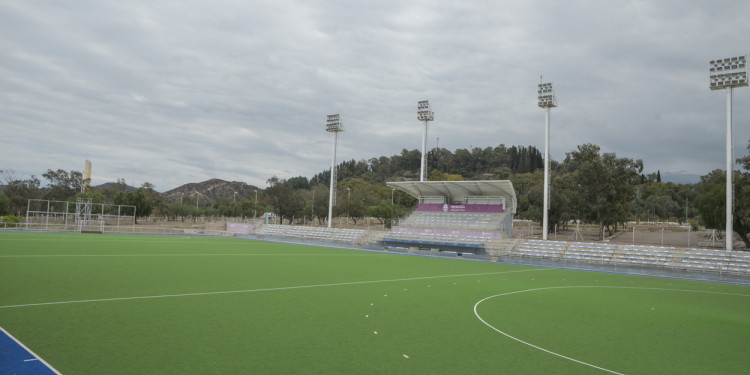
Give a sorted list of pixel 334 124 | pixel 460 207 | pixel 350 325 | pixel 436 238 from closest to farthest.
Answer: pixel 350 325 → pixel 436 238 → pixel 460 207 → pixel 334 124

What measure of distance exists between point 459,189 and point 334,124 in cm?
1716

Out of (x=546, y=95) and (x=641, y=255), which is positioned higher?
(x=546, y=95)

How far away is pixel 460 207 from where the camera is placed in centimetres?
4784

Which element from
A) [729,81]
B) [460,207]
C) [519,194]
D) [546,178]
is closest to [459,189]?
[460,207]

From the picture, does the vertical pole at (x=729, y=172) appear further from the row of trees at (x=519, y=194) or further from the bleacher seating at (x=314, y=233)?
the bleacher seating at (x=314, y=233)

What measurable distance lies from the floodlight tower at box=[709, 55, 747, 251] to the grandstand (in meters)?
16.2

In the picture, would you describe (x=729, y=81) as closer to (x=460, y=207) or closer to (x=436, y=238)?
(x=436, y=238)

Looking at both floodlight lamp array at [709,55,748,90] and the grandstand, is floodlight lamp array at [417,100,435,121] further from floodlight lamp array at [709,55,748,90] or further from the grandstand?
floodlight lamp array at [709,55,748,90]

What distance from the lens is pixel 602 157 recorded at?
43312mm

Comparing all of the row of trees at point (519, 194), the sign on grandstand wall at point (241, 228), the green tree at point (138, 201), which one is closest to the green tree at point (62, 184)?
the row of trees at point (519, 194)

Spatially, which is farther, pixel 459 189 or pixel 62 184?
pixel 62 184

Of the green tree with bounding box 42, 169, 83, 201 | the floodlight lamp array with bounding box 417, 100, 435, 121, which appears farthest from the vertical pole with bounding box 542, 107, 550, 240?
the green tree with bounding box 42, 169, 83, 201

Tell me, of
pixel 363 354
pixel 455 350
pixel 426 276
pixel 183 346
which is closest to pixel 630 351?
pixel 455 350

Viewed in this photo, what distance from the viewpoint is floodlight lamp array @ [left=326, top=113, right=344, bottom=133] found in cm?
5247
